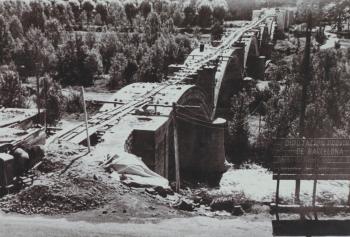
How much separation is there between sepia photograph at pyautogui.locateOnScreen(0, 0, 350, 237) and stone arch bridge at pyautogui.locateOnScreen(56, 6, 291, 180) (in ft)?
0.41

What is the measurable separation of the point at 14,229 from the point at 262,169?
36.6m

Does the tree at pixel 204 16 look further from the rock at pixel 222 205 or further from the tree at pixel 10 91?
the rock at pixel 222 205

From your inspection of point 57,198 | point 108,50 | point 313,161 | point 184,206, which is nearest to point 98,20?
point 108,50

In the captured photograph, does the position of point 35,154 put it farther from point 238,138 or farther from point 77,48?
point 77,48

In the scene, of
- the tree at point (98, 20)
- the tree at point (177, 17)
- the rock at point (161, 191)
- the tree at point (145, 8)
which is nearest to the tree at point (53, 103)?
the rock at point (161, 191)

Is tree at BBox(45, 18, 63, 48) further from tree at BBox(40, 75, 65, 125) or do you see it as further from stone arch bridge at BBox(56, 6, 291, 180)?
tree at BBox(40, 75, 65, 125)

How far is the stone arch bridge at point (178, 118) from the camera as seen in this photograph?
998 inches

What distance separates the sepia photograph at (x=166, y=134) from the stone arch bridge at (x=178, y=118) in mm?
124

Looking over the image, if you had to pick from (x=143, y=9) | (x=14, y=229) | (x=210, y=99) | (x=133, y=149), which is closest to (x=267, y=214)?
(x=14, y=229)

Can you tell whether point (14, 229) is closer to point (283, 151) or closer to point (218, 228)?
→ point (218, 228)

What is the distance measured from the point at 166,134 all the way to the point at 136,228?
49.6 feet

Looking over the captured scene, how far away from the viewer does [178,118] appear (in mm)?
36406

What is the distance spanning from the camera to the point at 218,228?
46.0 feet

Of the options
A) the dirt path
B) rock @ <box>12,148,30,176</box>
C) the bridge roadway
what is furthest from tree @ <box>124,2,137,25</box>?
the dirt path
